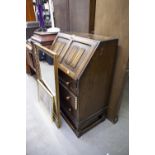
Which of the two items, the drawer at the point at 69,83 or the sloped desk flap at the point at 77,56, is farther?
the drawer at the point at 69,83

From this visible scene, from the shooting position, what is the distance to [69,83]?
154 cm

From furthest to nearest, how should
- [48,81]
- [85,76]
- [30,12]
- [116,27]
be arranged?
[30,12]
[48,81]
[116,27]
[85,76]

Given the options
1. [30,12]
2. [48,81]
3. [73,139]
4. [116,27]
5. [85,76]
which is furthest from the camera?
[30,12]

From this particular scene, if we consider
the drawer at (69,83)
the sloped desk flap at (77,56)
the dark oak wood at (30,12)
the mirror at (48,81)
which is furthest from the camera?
the dark oak wood at (30,12)

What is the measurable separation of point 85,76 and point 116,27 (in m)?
0.60

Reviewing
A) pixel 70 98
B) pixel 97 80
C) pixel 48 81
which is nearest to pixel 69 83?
pixel 70 98

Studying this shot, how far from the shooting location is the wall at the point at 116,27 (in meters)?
1.41

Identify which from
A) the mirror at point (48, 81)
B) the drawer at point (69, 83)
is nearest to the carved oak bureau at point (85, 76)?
the drawer at point (69, 83)

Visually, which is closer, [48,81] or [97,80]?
[97,80]

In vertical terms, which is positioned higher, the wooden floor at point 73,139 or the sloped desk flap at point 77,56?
the sloped desk flap at point 77,56

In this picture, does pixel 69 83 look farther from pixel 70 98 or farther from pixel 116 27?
pixel 116 27

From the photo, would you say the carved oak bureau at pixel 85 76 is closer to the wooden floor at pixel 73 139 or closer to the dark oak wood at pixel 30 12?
the wooden floor at pixel 73 139

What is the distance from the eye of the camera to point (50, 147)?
155 centimetres
